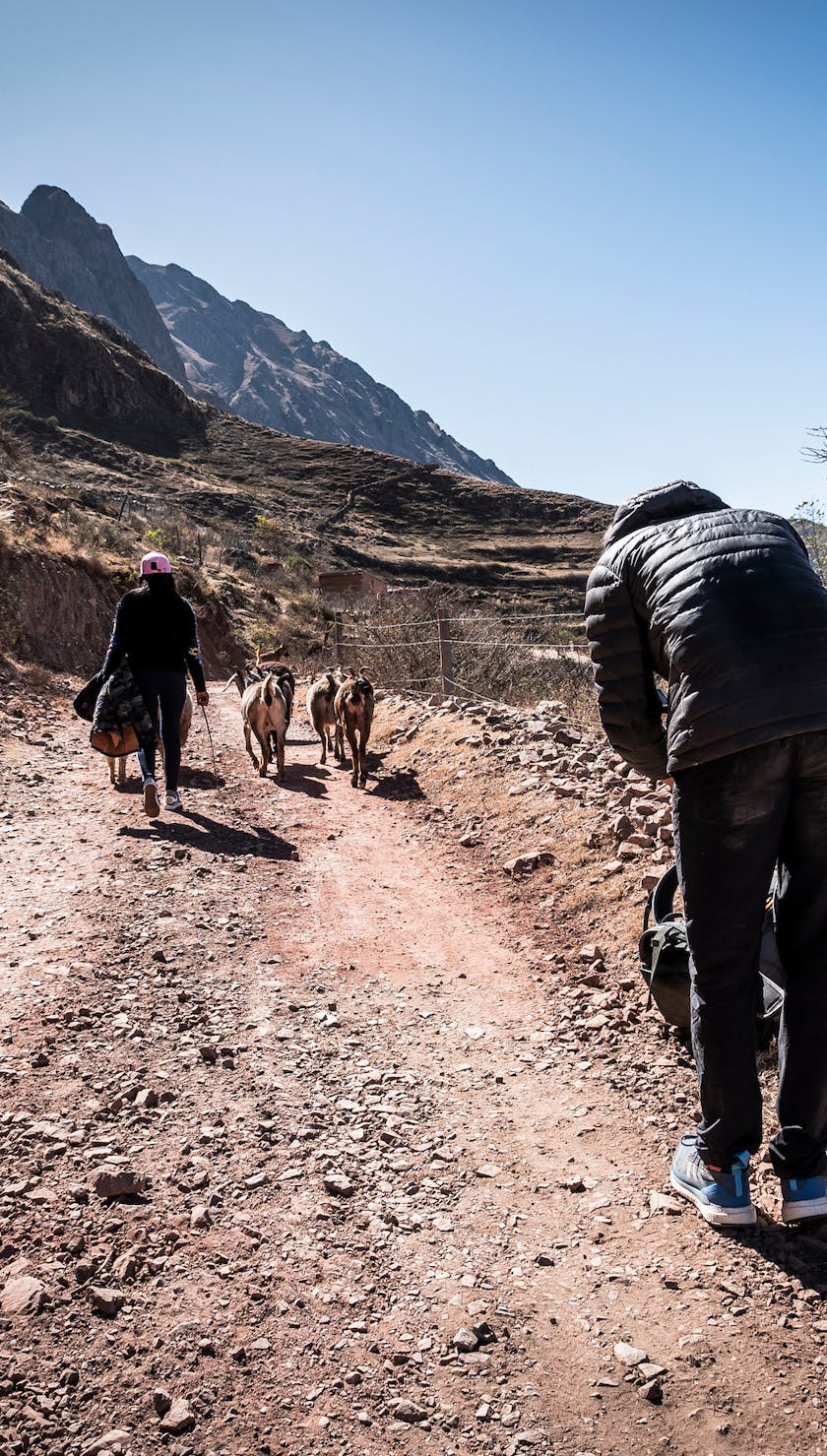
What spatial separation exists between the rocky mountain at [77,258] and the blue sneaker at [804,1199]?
548ft

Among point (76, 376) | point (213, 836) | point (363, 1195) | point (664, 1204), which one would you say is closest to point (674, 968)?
point (664, 1204)

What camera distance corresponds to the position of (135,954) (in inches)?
176

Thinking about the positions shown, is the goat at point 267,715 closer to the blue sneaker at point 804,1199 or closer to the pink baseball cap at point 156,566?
the pink baseball cap at point 156,566

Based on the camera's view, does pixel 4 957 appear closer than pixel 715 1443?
No

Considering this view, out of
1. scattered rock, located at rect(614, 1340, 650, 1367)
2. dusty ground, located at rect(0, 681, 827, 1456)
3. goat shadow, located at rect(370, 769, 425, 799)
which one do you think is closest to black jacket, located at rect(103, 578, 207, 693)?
dusty ground, located at rect(0, 681, 827, 1456)

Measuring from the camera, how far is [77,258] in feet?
529

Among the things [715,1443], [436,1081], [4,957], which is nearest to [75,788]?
[4,957]

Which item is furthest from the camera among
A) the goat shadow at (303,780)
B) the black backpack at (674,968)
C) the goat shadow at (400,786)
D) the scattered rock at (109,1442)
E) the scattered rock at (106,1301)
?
the goat shadow at (303,780)

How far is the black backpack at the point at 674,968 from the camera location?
3.23 metres

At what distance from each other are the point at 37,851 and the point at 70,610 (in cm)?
1019

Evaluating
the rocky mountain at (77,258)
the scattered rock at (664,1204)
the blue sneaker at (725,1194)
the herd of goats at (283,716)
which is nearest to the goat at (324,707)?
the herd of goats at (283,716)

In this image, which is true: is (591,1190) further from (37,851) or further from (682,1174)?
(37,851)

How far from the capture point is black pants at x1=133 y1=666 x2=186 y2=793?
722 cm

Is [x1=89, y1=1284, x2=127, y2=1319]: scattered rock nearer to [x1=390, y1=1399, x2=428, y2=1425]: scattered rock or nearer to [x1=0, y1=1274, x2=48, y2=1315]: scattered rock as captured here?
[x1=0, y1=1274, x2=48, y2=1315]: scattered rock
